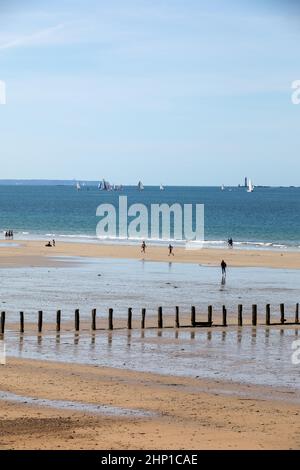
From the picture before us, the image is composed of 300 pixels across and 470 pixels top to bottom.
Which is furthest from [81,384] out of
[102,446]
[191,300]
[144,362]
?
[191,300]

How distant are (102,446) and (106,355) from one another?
1274cm

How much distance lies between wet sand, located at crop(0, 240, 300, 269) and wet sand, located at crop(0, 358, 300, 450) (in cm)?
4677

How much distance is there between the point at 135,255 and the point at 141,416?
64.1 metres

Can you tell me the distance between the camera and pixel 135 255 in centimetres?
8825

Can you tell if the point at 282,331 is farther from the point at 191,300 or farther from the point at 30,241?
the point at 30,241

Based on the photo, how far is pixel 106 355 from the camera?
33875 mm

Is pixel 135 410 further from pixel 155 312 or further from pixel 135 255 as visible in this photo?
pixel 135 255

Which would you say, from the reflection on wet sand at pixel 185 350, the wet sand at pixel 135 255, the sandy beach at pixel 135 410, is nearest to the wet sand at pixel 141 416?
the sandy beach at pixel 135 410

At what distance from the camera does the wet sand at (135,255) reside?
80000 millimetres

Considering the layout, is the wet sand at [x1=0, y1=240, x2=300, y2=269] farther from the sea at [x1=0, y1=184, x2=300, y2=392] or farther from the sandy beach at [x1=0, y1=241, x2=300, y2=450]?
the sandy beach at [x1=0, y1=241, x2=300, y2=450]

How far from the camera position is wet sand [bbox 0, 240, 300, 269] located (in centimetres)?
8000

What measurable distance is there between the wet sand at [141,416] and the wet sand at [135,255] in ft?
153

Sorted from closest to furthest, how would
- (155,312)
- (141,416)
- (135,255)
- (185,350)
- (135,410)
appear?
1. (141,416)
2. (135,410)
3. (185,350)
4. (155,312)
5. (135,255)

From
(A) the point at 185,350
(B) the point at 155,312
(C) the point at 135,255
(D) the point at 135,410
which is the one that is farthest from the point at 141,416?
(C) the point at 135,255
